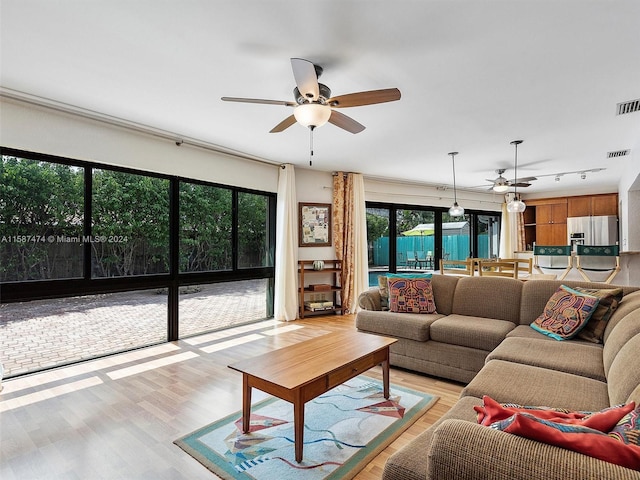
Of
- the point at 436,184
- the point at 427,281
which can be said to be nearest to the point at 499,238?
the point at 436,184

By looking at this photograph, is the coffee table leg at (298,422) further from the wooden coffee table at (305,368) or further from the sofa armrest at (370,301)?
the sofa armrest at (370,301)

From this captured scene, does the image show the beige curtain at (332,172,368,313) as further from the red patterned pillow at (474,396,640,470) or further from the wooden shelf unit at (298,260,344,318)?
the red patterned pillow at (474,396,640,470)

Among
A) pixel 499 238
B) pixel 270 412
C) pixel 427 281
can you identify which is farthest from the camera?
pixel 499 238

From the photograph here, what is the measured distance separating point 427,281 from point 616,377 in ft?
7.22

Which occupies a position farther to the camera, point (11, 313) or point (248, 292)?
point (248, 292)

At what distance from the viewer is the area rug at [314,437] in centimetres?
188

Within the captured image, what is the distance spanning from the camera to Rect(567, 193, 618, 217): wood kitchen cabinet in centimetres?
758

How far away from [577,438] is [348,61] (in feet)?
7.74

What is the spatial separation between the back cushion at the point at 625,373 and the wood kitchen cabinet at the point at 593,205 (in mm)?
7569

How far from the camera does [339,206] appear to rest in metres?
6.14

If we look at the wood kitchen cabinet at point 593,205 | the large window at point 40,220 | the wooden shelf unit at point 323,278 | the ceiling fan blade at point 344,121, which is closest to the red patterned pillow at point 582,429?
the ceiling fan blade at point 344,121

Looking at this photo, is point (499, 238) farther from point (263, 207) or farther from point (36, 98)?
point (36, 98)

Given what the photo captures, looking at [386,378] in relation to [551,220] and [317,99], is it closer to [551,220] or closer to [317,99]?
[317,99]

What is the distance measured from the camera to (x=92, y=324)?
369 cm
